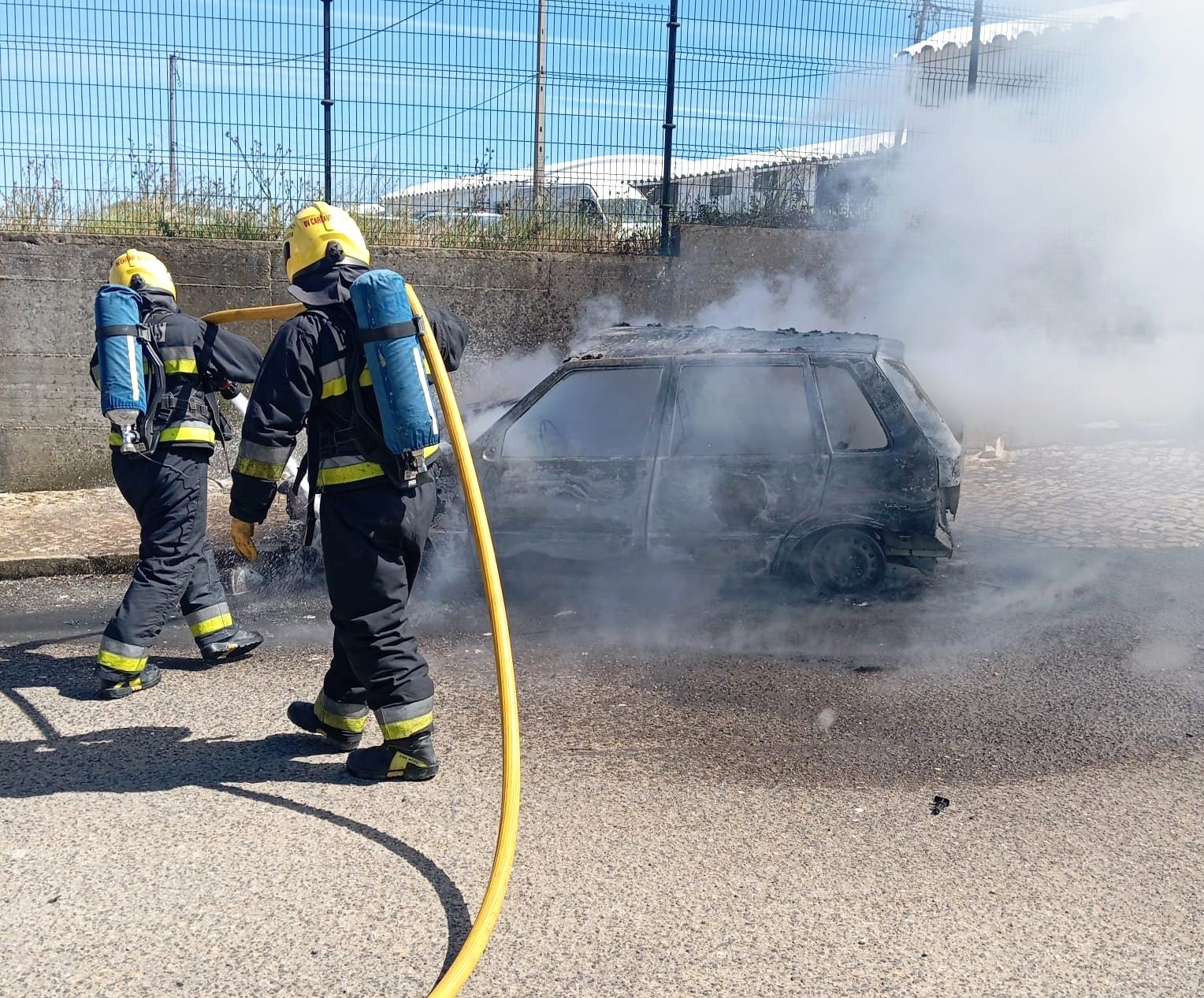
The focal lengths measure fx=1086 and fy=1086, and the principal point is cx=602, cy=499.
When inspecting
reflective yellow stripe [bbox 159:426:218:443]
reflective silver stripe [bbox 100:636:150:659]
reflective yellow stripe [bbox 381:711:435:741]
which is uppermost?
reflective yellow stripe [bbox 159:426:218:443]

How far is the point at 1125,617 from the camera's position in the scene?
5.87 metres

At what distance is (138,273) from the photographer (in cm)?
504

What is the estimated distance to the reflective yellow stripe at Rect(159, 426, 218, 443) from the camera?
4.95 m

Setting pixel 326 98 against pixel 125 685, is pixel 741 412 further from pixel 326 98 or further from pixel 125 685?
pixel 326 98

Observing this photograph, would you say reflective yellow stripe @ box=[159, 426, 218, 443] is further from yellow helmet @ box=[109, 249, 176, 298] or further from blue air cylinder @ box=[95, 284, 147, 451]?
yellow helmet @ box=[109, 249, 176, 298]

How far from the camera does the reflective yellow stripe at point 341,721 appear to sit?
13.5ft

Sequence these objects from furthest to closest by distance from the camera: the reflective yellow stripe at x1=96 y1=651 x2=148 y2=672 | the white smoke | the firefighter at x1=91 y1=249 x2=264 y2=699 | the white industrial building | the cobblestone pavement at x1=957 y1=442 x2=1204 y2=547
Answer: the white smoke → the white industrial building → the cobblestone pavement at x1=957 y1=442 x2=1204 y2=547 → the firefighter at x1=91 y1=249 x2=264 y2=699 → the reflective yellow stripe at x1=96 y1=651 x2=148 y2=672

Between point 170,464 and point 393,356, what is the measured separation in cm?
185

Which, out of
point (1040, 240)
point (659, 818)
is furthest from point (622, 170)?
point (659, 818)

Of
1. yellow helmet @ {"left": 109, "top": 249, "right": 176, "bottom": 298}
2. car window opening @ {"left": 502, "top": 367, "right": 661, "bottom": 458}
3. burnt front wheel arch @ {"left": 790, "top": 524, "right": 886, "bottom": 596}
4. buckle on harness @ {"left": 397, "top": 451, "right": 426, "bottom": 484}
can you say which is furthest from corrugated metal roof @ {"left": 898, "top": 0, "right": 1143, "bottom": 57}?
A: buckle on harness @ {"left": 397, "top": 451, "right": 426, "bottom": 484}

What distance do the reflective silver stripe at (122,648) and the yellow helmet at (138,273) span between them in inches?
63.4

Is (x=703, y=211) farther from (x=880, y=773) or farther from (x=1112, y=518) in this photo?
(x=880, y=773)

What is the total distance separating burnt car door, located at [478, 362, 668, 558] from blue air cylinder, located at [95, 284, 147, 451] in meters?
1.84

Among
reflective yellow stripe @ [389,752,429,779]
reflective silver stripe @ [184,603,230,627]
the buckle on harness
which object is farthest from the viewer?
reflective silver stripe @ [184,603,230,627]
